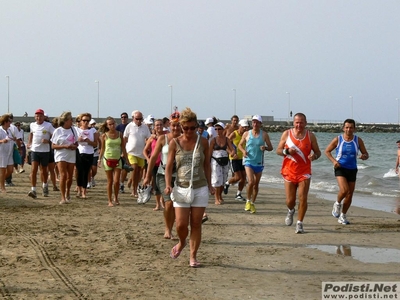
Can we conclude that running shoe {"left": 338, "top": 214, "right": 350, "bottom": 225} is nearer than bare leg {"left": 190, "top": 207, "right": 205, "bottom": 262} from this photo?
No

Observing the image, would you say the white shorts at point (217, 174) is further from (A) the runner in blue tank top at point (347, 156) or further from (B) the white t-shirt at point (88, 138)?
(A) the runner in blue tank top at point (347, 156)

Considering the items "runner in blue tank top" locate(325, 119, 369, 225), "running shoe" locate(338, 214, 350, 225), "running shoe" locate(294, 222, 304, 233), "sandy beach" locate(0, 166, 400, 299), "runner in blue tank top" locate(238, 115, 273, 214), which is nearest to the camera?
"sandy beach" locate(0, 166, 400, 299)

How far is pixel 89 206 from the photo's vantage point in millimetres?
12875

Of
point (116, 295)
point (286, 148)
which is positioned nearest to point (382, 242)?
point (286, 148)

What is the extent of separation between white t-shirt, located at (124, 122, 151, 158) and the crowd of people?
20 mm

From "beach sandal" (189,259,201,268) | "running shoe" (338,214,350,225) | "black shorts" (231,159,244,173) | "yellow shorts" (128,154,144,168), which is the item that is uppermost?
"yellow shorts" (128,154,144,168)

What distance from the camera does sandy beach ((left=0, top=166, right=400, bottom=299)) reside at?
6.69 m

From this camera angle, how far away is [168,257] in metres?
8.16

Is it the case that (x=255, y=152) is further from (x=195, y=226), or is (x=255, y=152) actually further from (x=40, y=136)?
(x=195, y=226)

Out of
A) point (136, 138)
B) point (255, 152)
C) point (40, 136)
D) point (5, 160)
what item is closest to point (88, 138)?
point (40, 136)

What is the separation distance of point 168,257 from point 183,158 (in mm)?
1377

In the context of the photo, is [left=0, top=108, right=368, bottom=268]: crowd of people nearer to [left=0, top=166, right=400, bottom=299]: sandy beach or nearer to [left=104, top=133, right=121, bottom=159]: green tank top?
[left=104, top=133, right=121, bottom=159]: green tank top

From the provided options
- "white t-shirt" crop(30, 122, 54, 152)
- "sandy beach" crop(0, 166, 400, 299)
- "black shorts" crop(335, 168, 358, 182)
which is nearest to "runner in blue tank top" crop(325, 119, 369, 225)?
"black shorts" crop(335, 168, 358, 182)

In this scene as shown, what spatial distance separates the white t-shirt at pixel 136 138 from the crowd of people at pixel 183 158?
0.02m
